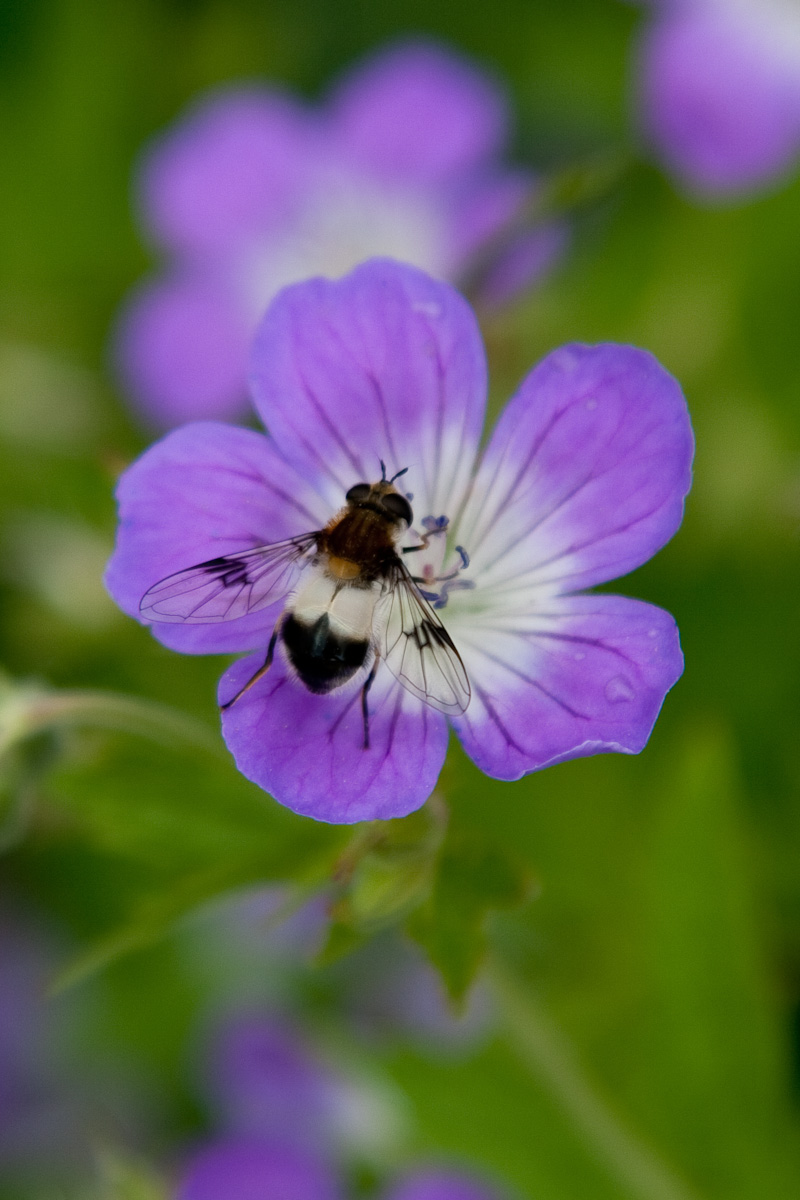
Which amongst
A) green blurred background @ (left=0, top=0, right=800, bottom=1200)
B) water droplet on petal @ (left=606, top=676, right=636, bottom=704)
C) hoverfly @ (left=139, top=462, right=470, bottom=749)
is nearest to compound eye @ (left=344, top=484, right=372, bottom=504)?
hoverfly @ (left=139, top=462, right=470, bottom=749)

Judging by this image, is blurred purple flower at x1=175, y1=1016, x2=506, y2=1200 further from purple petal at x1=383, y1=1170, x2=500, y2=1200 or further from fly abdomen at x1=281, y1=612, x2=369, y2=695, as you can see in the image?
fly abdomen at x1=281, y1=612, x2=369, y2=695

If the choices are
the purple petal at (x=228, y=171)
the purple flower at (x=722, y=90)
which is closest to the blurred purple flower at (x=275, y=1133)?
the purple petal at (x=228, y=171)

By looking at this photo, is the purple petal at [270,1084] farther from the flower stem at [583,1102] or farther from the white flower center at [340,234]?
the white flower center at [340,234]

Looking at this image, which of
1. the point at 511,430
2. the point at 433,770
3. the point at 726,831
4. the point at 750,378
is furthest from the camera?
the point at 750,378

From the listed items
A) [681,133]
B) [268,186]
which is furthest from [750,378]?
[268,186]

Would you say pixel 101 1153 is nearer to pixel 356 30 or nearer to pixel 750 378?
pixel 750 378

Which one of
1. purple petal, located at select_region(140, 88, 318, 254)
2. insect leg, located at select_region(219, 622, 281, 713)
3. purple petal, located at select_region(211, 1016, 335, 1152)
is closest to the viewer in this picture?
insect leg, located at select_region(219, 622, 281, 713)
